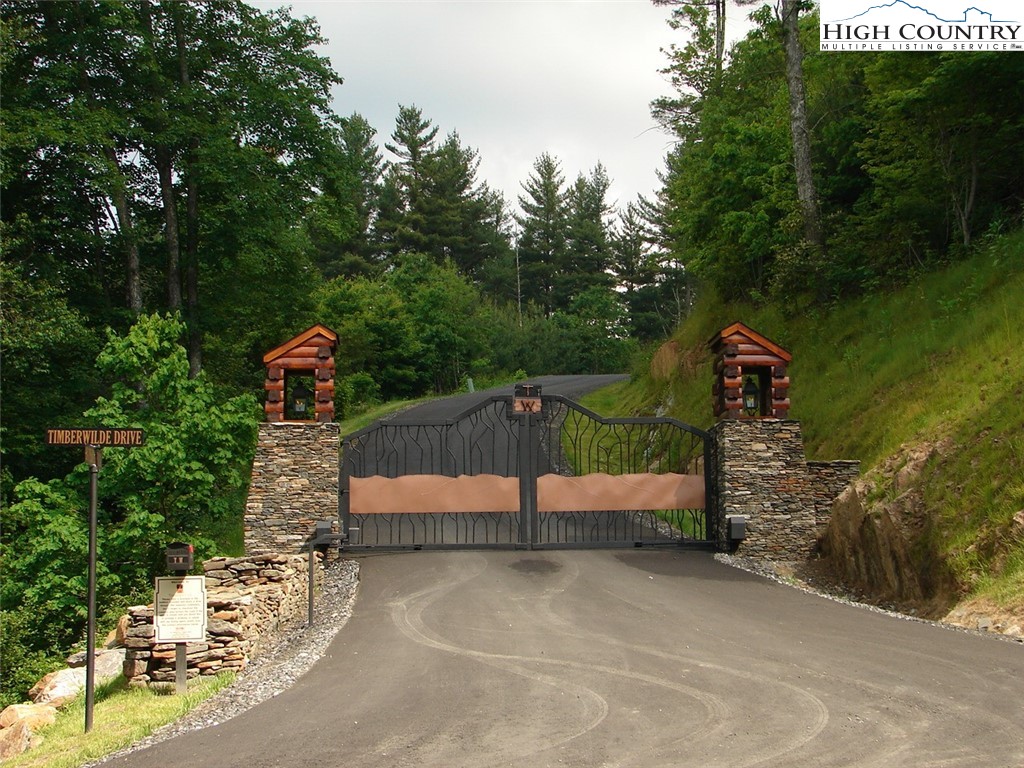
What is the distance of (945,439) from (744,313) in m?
12.5

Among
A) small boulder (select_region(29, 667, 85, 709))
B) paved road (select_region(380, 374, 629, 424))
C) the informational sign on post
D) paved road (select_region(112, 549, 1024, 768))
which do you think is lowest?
small boulder (select_region(29, 667, 85, 709))

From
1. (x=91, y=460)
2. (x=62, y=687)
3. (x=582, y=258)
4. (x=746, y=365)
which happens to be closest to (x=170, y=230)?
(x=62, y=687)

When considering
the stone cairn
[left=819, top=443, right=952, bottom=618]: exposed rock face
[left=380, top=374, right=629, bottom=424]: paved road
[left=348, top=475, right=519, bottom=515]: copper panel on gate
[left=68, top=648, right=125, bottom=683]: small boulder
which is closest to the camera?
the stone cairn

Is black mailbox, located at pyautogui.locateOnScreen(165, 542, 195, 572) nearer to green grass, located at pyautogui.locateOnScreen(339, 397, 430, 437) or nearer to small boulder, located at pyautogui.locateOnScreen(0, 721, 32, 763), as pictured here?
small boulder, located at pyautogui.locateOnScreen(0, 721, 32, 763)

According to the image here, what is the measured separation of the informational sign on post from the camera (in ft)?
31.4

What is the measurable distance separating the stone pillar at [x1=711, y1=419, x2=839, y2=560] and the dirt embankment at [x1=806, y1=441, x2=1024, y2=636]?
484 millimetres

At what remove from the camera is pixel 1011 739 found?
6.59 metres

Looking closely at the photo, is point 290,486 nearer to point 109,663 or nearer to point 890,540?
point 109,663

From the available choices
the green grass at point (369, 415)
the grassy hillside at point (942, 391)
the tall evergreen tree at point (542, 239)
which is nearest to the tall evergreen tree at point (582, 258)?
the tall evergreen tree at point (542, 239)

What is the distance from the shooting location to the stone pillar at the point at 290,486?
15070 millimetres

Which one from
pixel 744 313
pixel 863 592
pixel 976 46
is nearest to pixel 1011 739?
pixel 863 592

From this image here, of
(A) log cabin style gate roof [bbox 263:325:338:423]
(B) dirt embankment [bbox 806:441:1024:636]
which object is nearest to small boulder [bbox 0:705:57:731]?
(A) log cabin style gate roof [bbox 263:325:338:423]

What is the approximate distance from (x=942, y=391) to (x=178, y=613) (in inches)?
453

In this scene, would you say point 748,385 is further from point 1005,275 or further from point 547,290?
point 547,290
